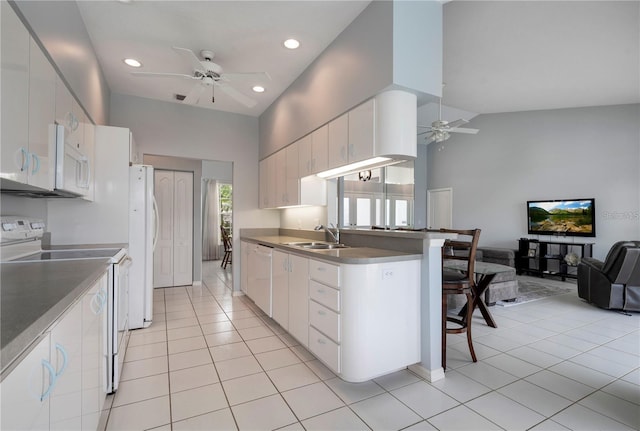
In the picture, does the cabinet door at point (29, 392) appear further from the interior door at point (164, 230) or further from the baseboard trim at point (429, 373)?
the interior door at point (164, 230)

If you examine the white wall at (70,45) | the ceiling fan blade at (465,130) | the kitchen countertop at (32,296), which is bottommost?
the kitchen countertop at (32,296)

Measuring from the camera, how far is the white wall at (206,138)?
4.29 m

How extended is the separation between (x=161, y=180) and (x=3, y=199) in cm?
342

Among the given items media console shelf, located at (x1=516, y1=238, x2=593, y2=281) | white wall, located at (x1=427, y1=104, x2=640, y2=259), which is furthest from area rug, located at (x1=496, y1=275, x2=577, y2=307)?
white wall, located at (x1=427, y1=104, x2=640, y2=259)

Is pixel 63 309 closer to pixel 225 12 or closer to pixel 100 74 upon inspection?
pixel 225 12

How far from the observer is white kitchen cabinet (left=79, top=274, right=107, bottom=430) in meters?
1.24

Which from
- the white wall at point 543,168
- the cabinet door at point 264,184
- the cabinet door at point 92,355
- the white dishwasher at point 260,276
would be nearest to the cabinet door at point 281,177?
the cabinet door at point 264,184

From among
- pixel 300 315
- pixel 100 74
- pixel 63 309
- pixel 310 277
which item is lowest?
pixel 300 315

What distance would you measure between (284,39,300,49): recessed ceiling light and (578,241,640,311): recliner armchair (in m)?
4.60

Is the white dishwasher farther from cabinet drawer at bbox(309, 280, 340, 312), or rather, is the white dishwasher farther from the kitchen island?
cabinet drawer at bbox(309, 280, 340, 312)

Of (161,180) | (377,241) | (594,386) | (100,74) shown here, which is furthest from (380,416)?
(161,180)

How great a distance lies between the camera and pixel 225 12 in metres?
2.60

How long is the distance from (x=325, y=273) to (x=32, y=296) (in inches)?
64.0

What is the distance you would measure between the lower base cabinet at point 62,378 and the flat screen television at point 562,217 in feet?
25.3
